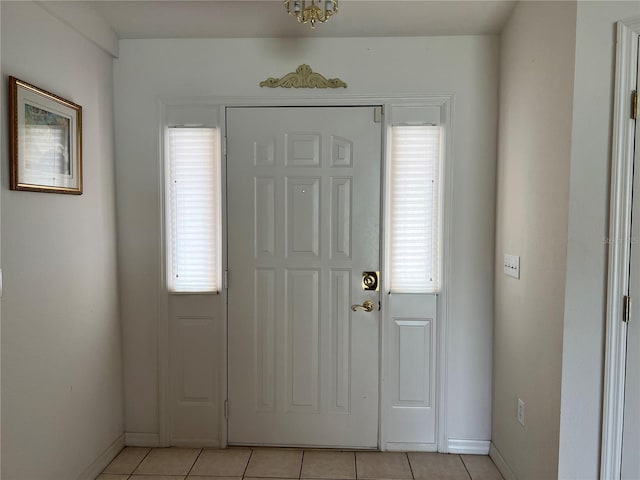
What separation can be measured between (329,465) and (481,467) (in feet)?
2.81

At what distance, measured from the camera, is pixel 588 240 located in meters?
1.62

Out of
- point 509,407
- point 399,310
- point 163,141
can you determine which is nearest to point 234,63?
point 163,141

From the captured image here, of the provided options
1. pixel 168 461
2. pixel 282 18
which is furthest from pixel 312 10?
pixel 168 461

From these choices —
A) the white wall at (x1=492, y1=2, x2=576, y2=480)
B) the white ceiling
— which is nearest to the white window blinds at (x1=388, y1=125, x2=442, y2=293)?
the white wall at (x1=492, y1=2, x2=576, y2=480)

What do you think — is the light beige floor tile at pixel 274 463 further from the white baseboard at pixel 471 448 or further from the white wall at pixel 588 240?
the white wall at pixel 588 240

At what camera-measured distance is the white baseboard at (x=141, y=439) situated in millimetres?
2484

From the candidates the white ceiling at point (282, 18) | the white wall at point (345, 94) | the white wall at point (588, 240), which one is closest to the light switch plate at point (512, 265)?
the white wall at point (345, 94)

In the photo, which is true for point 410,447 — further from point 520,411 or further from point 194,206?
point 194,206

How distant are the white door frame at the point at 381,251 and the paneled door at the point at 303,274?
4 cm

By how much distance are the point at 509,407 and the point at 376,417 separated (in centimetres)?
74

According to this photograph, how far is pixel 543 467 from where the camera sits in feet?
5.90

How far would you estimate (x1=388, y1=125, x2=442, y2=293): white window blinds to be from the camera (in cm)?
237

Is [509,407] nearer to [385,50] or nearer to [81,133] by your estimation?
[385,50]

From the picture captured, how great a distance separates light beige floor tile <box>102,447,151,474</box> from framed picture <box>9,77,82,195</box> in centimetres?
153
